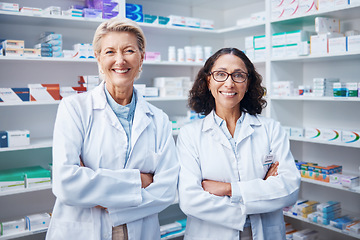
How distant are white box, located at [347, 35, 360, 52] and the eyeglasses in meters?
1.37

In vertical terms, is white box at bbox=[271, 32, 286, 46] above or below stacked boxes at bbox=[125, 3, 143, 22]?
below

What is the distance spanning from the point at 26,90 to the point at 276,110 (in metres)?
2.26

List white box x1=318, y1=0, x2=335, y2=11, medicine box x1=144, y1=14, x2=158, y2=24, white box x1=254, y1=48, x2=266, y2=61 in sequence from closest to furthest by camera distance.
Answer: white box x1=318, y1=0, x2=335, y2=11 → medicine box x1=144, y1=14, x2=158, y2=24 → white box x1=254, y1=48, x2=266, y2=61

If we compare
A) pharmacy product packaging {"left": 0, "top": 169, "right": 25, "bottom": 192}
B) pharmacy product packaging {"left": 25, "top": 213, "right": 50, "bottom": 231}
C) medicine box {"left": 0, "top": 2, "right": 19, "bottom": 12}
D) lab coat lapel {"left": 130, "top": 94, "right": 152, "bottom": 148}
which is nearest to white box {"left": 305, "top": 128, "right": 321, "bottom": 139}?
lab coat lapel {"left": 130, "top": 94, "right": 152, "bottom": 148}

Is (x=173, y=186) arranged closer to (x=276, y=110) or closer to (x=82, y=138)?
(x=82, y=138)

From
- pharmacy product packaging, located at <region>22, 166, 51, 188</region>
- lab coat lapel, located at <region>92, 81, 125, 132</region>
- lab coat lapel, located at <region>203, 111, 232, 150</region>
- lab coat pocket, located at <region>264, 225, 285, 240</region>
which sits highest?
lab coat lapel, located at <region>92, 81, 125, 132</region>

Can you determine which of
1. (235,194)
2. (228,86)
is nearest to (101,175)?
(235,194)

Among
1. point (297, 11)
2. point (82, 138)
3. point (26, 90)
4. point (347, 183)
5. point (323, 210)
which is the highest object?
point (297, 11)

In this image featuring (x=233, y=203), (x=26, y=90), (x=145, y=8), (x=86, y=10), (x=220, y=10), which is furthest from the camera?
(x=220, y=10)

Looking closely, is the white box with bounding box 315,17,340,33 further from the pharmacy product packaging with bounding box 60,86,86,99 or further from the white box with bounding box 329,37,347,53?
the pharmacy product packaging with bounding box 60,86,86,99

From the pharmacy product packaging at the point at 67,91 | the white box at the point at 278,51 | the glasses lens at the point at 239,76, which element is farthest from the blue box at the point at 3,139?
the white box at the point at 278,51

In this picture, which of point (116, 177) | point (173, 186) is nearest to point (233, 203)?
point (173, 186)

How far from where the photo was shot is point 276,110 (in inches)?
139

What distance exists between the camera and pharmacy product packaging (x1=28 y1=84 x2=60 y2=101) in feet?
9.36
